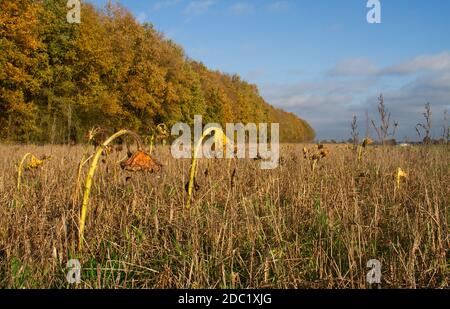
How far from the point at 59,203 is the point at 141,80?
912 inches

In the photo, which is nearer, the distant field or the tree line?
the distant field

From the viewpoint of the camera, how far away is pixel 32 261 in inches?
88.4

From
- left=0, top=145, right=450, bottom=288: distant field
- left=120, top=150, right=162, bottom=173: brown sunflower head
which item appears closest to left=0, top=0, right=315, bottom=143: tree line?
left=0, top=145, right=450, bottom=288: distant field

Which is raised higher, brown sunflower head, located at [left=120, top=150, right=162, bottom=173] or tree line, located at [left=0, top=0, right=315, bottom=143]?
tree line, located at [left=0, top=0, right=315, bottom=143]

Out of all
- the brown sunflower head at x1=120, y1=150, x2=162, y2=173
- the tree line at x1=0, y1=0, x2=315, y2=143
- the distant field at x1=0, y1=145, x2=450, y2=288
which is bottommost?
the distant field at x1=0, y1=145, x2=450, y2=288

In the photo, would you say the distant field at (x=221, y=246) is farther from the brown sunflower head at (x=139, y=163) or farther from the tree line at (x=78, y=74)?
the tree line at (x=78, y=74)

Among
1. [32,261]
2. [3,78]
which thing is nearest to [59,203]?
[32,261]

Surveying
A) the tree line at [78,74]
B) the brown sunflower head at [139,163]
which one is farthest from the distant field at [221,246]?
the tree line at [78,74]

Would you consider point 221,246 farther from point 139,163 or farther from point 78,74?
point 78,74

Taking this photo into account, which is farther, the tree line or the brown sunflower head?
the tree line

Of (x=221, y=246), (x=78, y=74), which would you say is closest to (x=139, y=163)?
(x=221, y=246)

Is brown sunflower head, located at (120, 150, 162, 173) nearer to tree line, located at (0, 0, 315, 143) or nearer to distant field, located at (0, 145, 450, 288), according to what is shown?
distant field, located at (0, 145, 450, 288)
